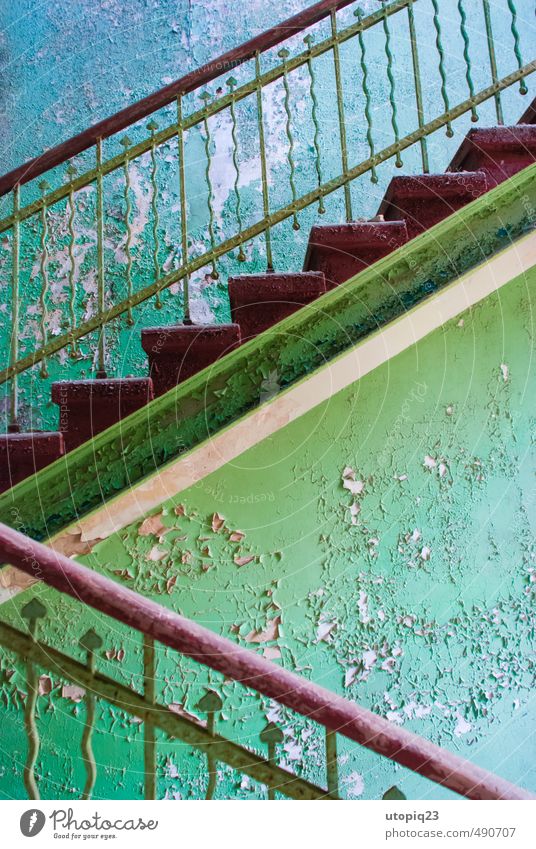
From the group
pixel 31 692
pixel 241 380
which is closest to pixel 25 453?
pixel 241 380

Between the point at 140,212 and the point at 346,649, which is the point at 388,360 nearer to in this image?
the point at 346,649

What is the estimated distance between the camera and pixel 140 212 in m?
4.17

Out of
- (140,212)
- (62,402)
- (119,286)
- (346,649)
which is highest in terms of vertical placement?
(140,212)

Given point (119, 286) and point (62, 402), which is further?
point (119, 286)

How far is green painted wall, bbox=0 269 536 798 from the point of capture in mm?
2943

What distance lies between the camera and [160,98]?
2777mm

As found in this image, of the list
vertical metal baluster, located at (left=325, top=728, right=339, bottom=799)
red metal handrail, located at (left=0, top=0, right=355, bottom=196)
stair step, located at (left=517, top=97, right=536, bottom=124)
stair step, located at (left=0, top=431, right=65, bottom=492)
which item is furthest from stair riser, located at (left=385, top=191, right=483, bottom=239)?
vertical metal baluster, located at (left=325, top=728, right=339, bottom=799)

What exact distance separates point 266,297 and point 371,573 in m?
1.22

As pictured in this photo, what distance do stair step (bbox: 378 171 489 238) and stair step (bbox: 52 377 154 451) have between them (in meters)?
0.96

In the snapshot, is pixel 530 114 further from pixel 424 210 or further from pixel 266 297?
pixel 266 297

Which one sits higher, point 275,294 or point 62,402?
point 275,294
